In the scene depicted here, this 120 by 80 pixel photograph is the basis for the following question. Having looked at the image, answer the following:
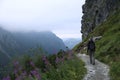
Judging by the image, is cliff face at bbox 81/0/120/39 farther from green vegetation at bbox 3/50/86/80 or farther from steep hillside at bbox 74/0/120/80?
green vegetation at bbox 3/50/86/80

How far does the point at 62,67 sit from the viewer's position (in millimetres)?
22391

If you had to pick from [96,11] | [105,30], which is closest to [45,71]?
[105,30]

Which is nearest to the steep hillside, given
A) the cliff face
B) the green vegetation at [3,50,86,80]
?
the cliff face

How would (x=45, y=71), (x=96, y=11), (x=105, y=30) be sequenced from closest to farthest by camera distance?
(x=45, y=71) → (x=105, y=30) → (x=96, y=11)

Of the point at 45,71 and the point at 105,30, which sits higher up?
the point at 105,30

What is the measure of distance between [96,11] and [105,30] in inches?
1457

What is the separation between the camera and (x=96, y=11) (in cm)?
11044

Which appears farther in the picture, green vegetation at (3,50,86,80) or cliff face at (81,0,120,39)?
cliff face at (81,0,120,39)

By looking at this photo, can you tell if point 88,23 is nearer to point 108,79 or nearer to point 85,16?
point 85,16

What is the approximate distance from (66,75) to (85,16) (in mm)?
109912

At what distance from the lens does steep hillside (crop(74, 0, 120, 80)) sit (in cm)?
3714

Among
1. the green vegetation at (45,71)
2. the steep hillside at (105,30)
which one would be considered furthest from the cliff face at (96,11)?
the green vegetation at (45,71)

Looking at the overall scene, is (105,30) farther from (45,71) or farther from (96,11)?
(45,71)

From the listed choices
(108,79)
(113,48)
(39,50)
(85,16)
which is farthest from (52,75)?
(85,16)
